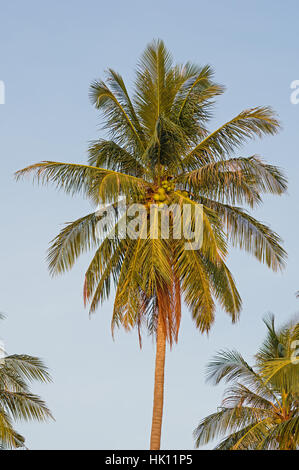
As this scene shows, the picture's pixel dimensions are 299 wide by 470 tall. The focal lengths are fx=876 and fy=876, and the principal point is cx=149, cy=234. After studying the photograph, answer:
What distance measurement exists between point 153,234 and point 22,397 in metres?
5.93

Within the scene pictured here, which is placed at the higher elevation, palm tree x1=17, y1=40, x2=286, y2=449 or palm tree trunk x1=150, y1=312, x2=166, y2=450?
palm tree x1=17, y1=40, x2=286, y2=449

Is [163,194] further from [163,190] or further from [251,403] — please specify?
[251,403]

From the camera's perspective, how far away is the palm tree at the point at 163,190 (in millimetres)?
21547

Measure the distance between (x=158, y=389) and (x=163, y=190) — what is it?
5031 millimetres

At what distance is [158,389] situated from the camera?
848 inches

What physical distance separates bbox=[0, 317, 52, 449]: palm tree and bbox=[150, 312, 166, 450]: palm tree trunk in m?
3.39

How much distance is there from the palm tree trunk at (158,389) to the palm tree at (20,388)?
11.1 feet

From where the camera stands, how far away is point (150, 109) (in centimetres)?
2369

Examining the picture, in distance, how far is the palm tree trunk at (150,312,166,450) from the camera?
2102 centimetres

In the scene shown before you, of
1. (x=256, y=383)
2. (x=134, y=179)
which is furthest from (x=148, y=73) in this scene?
(x=256, y=383)

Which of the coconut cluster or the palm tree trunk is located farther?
the coconut cluster

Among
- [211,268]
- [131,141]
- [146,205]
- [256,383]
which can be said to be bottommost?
[256,383]

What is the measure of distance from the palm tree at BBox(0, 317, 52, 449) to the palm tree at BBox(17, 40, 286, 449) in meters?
2.50
